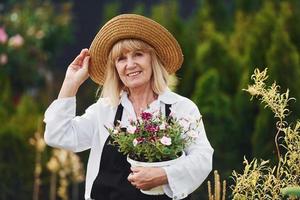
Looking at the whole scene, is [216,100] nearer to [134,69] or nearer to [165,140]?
[134,69]

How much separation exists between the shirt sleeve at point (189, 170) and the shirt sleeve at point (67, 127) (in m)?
0.43

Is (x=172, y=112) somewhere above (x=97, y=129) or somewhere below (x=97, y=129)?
above

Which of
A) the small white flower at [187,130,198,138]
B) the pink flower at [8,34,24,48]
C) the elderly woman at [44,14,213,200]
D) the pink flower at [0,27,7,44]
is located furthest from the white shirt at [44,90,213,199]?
the pink flower at [8,34,24,48]

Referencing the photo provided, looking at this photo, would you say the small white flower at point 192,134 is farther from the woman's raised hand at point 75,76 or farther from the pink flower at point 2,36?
the pink flower at point 2,36

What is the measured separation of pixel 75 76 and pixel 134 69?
0.26 m

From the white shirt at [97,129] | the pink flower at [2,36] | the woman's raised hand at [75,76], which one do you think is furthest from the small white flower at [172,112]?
the pink flower at [2,36]

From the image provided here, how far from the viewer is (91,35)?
12.6 metres

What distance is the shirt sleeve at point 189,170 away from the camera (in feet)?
13.8

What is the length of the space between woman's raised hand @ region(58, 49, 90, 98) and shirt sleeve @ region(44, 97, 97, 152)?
4cm

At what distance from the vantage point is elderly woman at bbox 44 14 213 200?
4.30m

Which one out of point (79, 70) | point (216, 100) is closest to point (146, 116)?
point (79, 70)

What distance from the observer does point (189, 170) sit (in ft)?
13.9

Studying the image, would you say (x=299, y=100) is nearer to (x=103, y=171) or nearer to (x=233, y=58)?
(x=233, y=58)

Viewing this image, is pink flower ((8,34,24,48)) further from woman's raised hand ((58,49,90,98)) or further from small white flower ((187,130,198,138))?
small white flower ((187,130,198,138))
